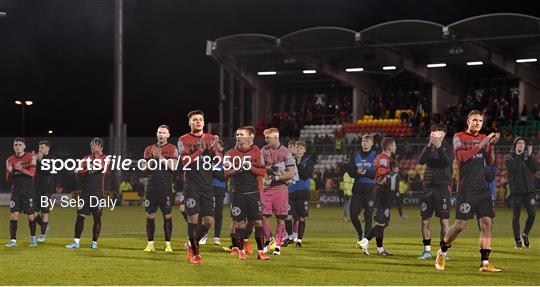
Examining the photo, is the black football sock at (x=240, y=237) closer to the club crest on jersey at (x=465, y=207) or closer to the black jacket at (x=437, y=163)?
the black jacket at (x=437, y=163)

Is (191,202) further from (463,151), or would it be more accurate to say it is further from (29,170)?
(29,170)

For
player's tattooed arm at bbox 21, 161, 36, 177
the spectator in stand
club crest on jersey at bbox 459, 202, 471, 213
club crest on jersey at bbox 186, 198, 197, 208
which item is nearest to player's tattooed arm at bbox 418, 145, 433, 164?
club crest on jersey at bbox 459, 202, 471, 213

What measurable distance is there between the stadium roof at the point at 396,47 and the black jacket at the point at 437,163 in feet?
81.7

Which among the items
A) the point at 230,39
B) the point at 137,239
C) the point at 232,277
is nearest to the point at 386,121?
the point at 230,39

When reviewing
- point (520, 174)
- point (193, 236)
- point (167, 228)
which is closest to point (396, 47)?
point (520, 174)

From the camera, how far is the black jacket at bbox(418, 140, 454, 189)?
46.8 ft

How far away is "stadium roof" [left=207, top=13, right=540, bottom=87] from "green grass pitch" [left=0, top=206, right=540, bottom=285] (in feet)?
70.6

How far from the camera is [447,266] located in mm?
13672

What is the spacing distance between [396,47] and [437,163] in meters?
31.5

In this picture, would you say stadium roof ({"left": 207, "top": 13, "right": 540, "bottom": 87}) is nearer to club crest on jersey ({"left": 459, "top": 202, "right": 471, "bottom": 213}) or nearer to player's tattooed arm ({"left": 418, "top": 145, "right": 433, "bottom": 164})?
player's tattooed arm ({"left": 418, "top": 145, "right": 433, "bottom": 164})

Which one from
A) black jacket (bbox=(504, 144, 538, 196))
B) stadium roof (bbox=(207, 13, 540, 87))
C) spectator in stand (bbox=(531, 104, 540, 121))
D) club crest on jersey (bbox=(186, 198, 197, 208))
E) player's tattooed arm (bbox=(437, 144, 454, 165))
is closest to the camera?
club crest on jersey (bbox=(186, 198, 197, 208))

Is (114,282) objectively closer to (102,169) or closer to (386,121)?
(102,169)

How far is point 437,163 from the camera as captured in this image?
566 inches

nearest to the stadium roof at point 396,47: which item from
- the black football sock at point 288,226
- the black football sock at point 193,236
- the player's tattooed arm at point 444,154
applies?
the black football sock at point 288,226
